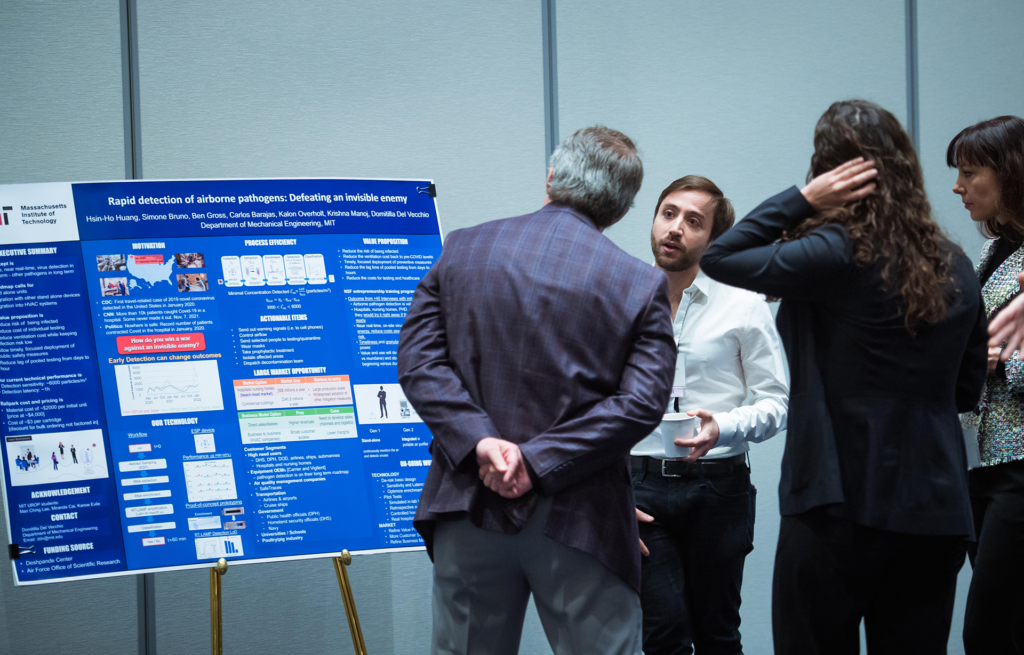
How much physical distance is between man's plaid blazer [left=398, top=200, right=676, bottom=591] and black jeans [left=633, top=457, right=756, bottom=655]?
0.52 meters

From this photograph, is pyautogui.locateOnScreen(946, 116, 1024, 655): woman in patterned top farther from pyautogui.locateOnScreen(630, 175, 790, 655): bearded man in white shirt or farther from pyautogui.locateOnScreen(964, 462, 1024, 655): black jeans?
pyautogui.locateOnScreen(630, 175, 790, 655): bearded man in white shirt

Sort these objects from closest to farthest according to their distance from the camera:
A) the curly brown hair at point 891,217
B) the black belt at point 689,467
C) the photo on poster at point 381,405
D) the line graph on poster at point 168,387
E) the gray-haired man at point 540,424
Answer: the curly brown hair at point 891,217 < the gray-haired man at point 540,424 < the black belt at point 689,467 < the line graph on poster at point 168,387 < the photo on poster at point 381,405

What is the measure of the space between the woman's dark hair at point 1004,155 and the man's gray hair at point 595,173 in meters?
0.89

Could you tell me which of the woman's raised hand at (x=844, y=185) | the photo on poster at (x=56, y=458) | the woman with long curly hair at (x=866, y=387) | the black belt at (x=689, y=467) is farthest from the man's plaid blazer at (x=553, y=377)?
the photo on poster at (x=56, y=458)

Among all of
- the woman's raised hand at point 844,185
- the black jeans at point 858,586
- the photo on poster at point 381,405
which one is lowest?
the black jeans at point 858,586

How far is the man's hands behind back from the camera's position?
1360 mm

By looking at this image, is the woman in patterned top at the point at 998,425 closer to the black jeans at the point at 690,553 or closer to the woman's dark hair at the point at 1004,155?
the woman's dark hair at the point at 1004,155

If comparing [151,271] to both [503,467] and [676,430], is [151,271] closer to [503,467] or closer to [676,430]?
[503,467]

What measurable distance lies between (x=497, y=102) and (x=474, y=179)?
11.6 inches

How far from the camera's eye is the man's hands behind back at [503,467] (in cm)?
136

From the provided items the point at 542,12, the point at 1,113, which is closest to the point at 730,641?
the point at 542,12

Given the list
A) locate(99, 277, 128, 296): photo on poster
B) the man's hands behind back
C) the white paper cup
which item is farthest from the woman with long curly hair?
locate(99, 277, 128, 296): photo on poster

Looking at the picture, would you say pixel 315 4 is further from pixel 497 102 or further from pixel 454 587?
pixel 454 587

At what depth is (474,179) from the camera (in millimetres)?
2873
